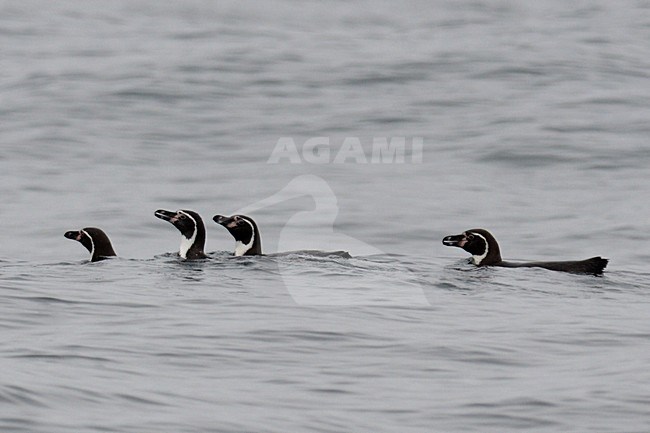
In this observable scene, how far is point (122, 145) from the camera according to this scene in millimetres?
31531

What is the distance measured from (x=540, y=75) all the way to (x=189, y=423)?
3038 cm

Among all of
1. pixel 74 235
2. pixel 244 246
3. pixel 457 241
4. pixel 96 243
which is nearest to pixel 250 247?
pixel 244 246

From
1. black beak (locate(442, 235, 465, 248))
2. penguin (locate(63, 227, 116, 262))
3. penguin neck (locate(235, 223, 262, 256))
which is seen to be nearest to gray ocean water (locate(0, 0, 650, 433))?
black beak (locate(442, 235, 465, 248))

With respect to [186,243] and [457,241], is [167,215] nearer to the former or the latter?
[186,243]

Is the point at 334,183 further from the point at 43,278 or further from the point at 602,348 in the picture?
the point at 602,348

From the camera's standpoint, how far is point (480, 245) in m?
19.3

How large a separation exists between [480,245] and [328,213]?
621cm

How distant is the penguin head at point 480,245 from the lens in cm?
1919

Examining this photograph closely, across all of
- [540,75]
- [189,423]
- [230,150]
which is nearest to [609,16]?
[540,75]

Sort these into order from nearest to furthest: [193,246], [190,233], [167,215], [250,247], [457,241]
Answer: [250,247], [193,246], [190,233], [457,241], [167,215]

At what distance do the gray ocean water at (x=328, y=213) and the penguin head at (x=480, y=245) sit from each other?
0.46 metres

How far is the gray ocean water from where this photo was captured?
35.8 ft

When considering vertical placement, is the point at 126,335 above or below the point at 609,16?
below

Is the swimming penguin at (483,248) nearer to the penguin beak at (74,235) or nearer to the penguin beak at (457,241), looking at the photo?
the penguin beak at (457,241)
